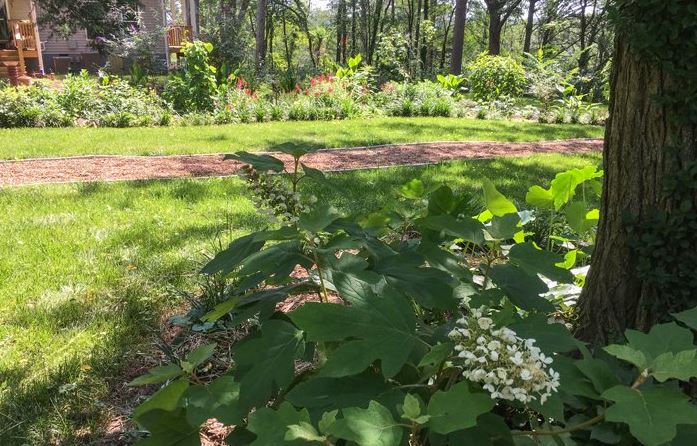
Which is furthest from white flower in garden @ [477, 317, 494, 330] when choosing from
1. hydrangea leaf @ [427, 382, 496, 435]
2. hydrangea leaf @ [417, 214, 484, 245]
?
hydrangea leaf @ [417, 214, 484, 245]

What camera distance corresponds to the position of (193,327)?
8.35 feet

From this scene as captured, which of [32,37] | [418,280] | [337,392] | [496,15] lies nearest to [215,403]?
[337,392]

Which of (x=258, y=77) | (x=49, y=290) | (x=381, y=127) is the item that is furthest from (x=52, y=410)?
(x=258, y=77)

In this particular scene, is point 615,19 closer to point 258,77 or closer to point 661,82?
point 661,82

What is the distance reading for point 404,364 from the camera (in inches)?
42.9

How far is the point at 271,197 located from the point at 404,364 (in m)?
0.67

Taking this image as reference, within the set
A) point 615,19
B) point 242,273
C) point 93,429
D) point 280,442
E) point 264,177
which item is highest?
point 615,19

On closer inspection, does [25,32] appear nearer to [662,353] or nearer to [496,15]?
[496,15]

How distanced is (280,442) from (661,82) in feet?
5.28

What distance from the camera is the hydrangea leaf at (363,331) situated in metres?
0.94

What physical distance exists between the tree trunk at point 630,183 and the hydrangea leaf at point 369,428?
55.0 inches

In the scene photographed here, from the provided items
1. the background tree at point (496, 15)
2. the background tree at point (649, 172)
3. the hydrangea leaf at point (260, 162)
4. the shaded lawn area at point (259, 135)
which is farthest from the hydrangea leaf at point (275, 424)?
the background tree at point (496, 15)

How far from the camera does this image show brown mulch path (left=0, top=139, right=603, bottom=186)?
5723 millimetres

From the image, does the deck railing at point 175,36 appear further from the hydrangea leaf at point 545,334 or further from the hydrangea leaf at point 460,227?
the hydrangea leaf at point 545,334
